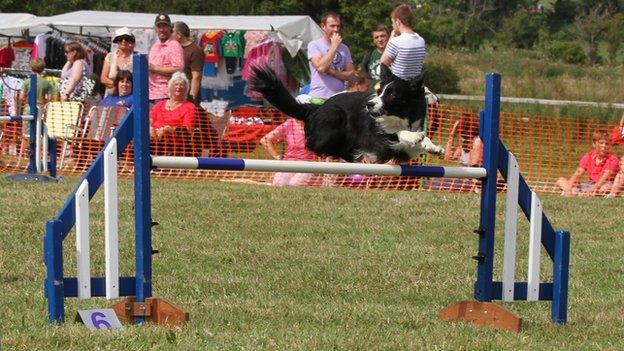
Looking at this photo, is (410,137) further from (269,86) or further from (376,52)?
(376,52)

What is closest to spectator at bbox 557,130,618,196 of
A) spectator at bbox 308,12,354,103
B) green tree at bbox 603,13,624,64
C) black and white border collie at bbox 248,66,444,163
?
spectator at bbox 308,12,354,103

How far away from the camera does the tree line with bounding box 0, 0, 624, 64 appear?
29.1 metres

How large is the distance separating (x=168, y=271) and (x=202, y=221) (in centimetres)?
193

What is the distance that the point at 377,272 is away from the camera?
682 cm

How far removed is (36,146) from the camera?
36.1 feet

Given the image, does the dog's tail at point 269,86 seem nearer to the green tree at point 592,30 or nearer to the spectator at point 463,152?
the spectator at point 463,152

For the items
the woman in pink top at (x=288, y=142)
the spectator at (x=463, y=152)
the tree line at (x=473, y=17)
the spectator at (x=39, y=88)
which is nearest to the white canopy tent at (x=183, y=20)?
the spectator at (x=39, y=88)

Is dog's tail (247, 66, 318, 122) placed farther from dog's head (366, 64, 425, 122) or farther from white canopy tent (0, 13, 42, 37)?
white canopy tent (0, 13, 42, 37)

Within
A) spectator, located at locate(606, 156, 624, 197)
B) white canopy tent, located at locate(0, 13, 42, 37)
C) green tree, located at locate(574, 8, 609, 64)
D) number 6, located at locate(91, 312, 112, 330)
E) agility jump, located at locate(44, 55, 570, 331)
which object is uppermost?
agility jump, located at locate(44, 55, 570, 331)

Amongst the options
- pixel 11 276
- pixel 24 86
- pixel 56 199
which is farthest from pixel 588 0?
pixel 11 276

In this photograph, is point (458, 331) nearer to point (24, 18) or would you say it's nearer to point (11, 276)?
point (11, 276)

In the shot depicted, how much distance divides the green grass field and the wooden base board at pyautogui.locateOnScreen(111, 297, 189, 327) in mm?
74

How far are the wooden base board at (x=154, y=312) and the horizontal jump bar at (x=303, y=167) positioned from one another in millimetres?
558

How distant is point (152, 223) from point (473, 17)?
125 feet
